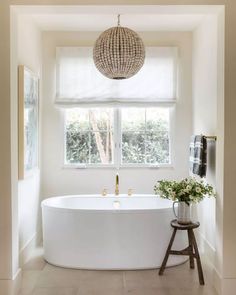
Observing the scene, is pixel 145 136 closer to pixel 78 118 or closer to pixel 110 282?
pixel 78 118

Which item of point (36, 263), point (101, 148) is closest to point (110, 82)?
point (101, 148)

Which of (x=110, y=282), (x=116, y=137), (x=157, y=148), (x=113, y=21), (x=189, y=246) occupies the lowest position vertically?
(x=110, y=282)

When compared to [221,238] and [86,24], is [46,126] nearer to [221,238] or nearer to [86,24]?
[86,24]

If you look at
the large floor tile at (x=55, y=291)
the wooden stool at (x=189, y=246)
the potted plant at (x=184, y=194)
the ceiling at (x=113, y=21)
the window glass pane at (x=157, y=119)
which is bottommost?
the large floor tile at (x=55, y=291)

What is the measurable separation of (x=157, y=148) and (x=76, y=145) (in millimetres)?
1100

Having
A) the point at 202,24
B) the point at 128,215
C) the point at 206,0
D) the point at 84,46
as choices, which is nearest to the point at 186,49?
the point at 202,24

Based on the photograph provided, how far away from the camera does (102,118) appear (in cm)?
528

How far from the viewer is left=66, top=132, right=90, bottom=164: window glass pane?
5301mm

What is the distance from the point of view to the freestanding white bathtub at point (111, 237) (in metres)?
4.04

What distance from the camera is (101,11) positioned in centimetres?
350

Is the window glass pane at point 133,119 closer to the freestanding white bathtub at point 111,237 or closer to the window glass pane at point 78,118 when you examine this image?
the window glass pane at point 78,118

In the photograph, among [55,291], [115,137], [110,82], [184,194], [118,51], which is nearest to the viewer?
[55,291]

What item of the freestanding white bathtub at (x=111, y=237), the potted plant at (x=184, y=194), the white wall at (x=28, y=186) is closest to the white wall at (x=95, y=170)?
the white wall at (x=28, y=186)
